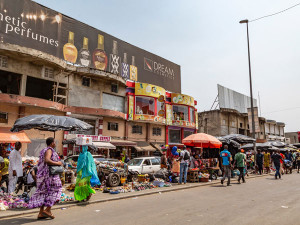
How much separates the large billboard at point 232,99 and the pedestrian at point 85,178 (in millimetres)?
37226

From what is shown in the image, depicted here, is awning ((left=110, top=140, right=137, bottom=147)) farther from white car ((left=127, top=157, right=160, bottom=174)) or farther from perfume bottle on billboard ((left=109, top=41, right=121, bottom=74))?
perfume bottle on billboard ((left=109, top=41, right=121, bottom=74))

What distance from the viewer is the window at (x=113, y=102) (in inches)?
1061

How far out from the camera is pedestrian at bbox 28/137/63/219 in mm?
5824

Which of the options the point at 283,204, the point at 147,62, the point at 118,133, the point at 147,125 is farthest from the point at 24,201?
the point at 147,62

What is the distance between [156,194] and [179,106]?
24972 mm

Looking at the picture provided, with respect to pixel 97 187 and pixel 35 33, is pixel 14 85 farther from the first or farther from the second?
pixel 97 187

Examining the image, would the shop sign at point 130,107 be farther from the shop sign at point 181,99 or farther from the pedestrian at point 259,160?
the pedestrian at point 259,160

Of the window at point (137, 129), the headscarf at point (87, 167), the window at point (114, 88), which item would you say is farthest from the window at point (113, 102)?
the headscarf at point (87, 167)

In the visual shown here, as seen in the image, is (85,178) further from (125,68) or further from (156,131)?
(125,68)

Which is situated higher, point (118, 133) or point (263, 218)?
point (118, 133)

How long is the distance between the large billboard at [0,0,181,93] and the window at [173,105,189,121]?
5.75 metres

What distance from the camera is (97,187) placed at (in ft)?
35.7

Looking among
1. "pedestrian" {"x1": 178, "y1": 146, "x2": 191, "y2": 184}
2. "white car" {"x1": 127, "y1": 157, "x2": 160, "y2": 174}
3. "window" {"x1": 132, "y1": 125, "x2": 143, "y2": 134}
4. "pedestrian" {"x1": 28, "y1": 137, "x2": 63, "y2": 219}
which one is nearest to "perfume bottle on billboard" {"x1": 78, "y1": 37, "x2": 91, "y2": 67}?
"window" {"x1": 132, "y1": 125, "x2": 143, "y2": 134}

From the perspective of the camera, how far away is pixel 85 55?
28.2 metres
